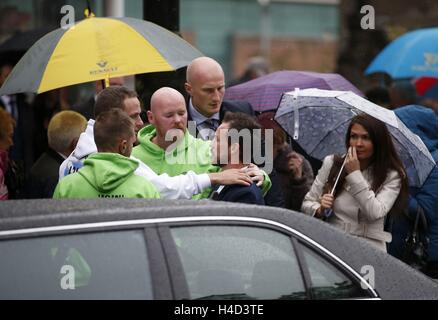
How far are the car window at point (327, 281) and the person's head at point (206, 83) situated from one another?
3044 mm

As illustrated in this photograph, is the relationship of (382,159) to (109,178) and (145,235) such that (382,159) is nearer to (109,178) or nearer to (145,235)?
(109,178)

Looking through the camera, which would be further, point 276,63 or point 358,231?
point 276,63

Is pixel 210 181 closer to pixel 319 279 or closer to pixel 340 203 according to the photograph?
pixel 340 203

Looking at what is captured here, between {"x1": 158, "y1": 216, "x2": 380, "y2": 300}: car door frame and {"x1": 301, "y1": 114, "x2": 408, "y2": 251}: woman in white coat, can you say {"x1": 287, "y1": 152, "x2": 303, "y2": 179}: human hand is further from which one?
{"x1": 158, "y1": 216, "x2": 380, "y2": 300}: car door frame

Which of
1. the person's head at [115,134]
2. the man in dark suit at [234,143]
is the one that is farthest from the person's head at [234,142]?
the person's head at [115,134]

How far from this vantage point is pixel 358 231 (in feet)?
24.6

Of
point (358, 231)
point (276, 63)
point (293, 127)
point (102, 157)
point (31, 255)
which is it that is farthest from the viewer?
point (276, 63)

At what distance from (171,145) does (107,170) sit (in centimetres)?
115

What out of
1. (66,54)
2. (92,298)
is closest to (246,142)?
(66,54)

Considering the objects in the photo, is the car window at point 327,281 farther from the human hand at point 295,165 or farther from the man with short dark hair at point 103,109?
the human hand at point 295,165

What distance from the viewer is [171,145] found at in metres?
7.37

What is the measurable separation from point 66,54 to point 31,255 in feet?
10.9

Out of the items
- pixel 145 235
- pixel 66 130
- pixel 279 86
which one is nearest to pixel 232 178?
pixel 145 235
